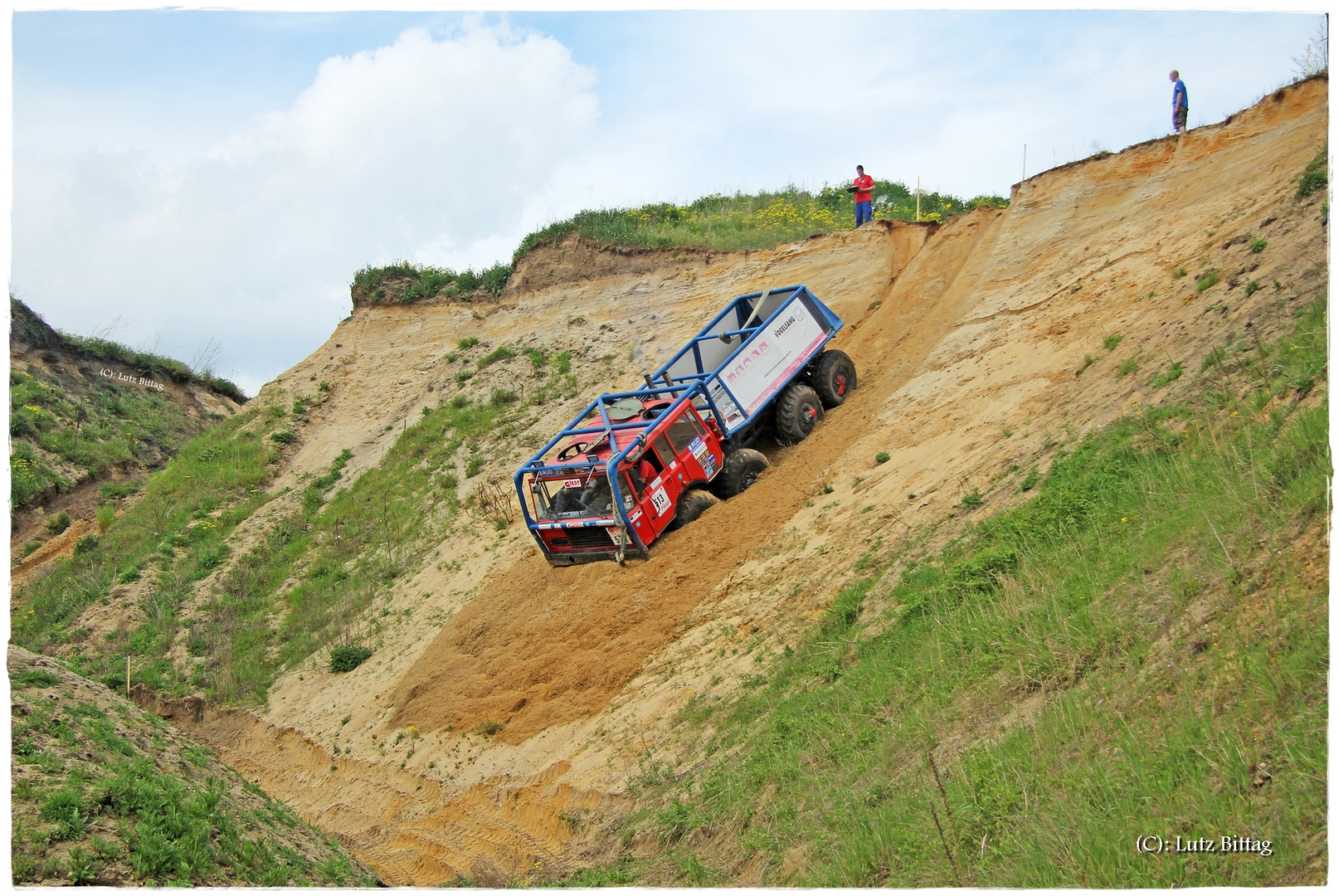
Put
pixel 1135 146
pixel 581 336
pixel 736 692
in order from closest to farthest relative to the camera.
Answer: pixel 736 692 < pixel 1135 146 < pixel 581 336

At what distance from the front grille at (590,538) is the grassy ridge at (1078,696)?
Answer: 4206 mm

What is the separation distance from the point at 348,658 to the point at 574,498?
5.26m

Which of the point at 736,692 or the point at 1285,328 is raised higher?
the point at 1285,328

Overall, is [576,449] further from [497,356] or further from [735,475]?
[497,356]

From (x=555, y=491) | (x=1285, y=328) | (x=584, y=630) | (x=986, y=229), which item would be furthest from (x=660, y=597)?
(x=986, y=229)

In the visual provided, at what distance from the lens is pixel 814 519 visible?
12.4 m

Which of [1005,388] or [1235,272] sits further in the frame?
[1005,388]

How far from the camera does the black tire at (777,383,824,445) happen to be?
15523 mm

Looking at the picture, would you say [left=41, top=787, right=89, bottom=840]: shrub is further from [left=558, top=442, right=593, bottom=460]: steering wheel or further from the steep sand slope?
[left=558, top=442, right=593, bottom=460]: steering wheel

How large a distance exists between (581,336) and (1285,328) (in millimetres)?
17919

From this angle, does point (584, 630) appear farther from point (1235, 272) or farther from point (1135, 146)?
point (1135, 146)

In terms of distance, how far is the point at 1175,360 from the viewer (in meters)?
10.1

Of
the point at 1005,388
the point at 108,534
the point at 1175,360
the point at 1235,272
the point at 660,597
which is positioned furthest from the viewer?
the point at 108,534

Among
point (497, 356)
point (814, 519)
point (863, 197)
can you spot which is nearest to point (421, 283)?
point (497, 356)
